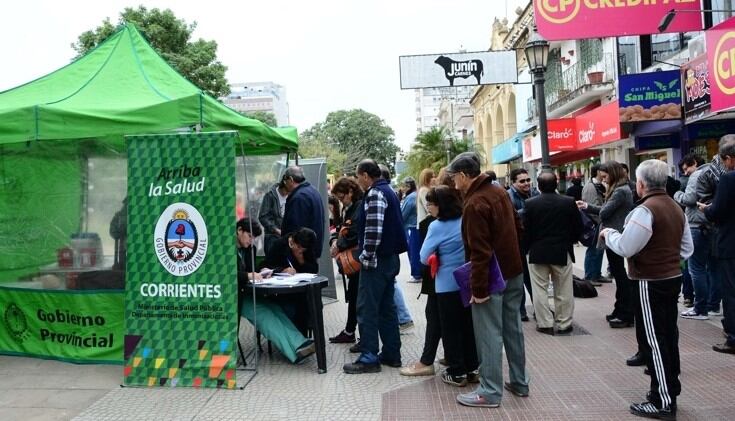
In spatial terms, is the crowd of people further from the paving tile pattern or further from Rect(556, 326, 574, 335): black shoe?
the paving tile pattern

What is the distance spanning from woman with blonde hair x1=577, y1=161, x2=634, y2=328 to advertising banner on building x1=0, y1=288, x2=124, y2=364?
519 centimetres

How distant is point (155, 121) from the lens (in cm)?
605

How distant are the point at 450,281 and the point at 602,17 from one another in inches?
237

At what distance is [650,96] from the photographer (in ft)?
41.4

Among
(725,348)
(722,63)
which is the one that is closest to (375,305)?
(725,348)

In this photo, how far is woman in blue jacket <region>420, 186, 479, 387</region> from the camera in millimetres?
5309

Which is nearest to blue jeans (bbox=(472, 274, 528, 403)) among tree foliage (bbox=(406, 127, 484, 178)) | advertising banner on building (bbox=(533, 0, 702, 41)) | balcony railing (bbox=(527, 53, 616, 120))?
advertising banner on building (bbox=(533, 0, 702, 41))

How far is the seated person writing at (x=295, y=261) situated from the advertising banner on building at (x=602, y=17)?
16.8 feet

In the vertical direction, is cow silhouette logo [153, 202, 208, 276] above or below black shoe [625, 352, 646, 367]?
above

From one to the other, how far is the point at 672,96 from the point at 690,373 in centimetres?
822

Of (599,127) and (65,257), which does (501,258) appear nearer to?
(65,257)

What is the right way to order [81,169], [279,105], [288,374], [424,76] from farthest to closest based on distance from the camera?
[279,105] → [424,76] → [81,169] → [288,374]

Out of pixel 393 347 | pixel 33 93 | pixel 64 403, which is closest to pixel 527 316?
pixel 393 347

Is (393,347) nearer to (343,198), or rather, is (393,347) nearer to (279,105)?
(343,198)
